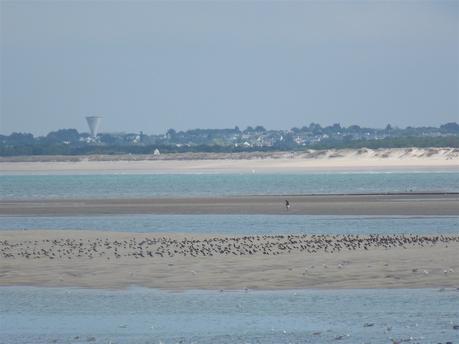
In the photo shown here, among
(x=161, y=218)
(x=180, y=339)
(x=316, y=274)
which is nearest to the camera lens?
(x=180, y=339)

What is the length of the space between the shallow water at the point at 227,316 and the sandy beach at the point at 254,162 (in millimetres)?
87287

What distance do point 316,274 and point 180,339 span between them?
629 centimetres

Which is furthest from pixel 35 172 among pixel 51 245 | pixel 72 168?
pixel 51 245

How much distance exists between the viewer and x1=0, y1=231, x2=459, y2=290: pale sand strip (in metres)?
21.3

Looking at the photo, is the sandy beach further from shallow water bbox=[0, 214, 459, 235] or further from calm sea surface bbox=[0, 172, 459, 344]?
calm sea surface bbox=[0, 172, 459, 344]

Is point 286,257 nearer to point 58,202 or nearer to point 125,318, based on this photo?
point 125,318

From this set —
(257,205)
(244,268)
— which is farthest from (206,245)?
(257,205)

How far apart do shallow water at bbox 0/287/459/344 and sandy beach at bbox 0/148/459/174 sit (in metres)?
87.3

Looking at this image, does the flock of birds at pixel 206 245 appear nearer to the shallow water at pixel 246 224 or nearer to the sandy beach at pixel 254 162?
the shallow water at pixel 246 224

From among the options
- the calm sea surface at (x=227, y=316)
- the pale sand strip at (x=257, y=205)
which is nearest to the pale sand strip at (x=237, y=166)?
the pale sand strip at (x=257, y=205)

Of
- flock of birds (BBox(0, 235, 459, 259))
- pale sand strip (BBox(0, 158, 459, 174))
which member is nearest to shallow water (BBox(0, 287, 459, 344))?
flock of birds (BBox(0, 235, 459, 259))

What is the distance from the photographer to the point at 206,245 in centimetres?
2819

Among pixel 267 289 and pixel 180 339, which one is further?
pixel 267 289

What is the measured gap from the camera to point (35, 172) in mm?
131125
